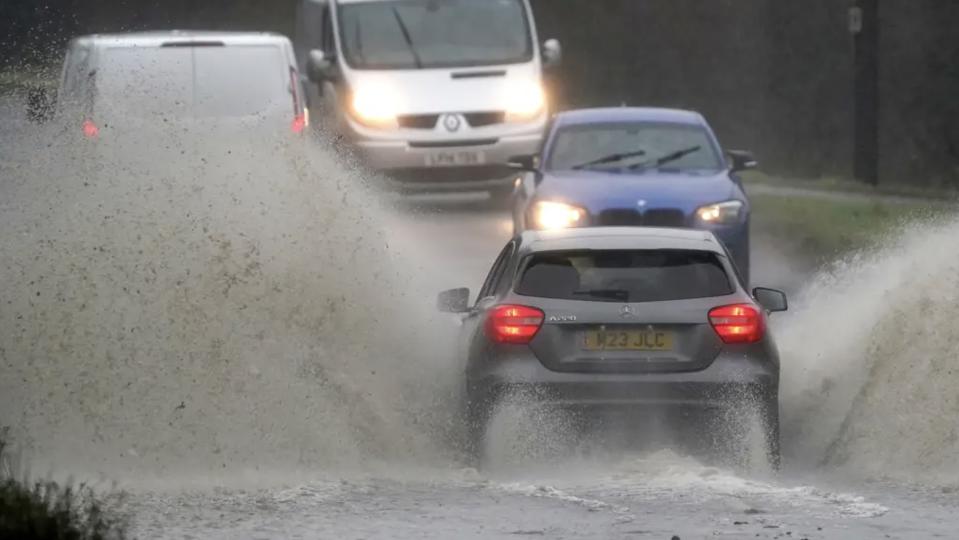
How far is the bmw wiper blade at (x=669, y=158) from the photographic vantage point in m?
21.0

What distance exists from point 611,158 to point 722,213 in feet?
5.43

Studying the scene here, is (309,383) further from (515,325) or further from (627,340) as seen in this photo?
(627,340)

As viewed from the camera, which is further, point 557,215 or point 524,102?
point 524,102

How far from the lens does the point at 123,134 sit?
16688 millimetres

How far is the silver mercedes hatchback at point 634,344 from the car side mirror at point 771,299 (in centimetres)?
110

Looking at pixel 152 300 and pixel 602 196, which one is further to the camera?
pixel 602 196

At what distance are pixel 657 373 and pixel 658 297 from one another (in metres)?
0.37

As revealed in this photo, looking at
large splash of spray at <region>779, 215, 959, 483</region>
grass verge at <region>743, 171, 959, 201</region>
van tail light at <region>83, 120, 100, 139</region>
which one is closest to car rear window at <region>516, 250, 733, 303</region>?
large splash of spray at <region>779, 215, 959, 483</region>

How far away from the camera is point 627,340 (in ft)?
39.2

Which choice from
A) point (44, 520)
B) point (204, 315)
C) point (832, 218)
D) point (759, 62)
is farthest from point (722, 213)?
point (759, 62)

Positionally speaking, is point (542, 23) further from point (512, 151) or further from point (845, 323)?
point (845, 323)

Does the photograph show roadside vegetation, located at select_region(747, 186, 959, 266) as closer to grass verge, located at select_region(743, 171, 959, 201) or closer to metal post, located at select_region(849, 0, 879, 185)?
grass verge, located at select_region(743, 171, 959, 201)

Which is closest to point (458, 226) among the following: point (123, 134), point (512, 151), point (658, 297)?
Result: point (512, 151)

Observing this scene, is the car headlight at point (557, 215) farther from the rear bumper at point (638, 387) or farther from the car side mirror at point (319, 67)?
the car side mirror at point (319, 67)
